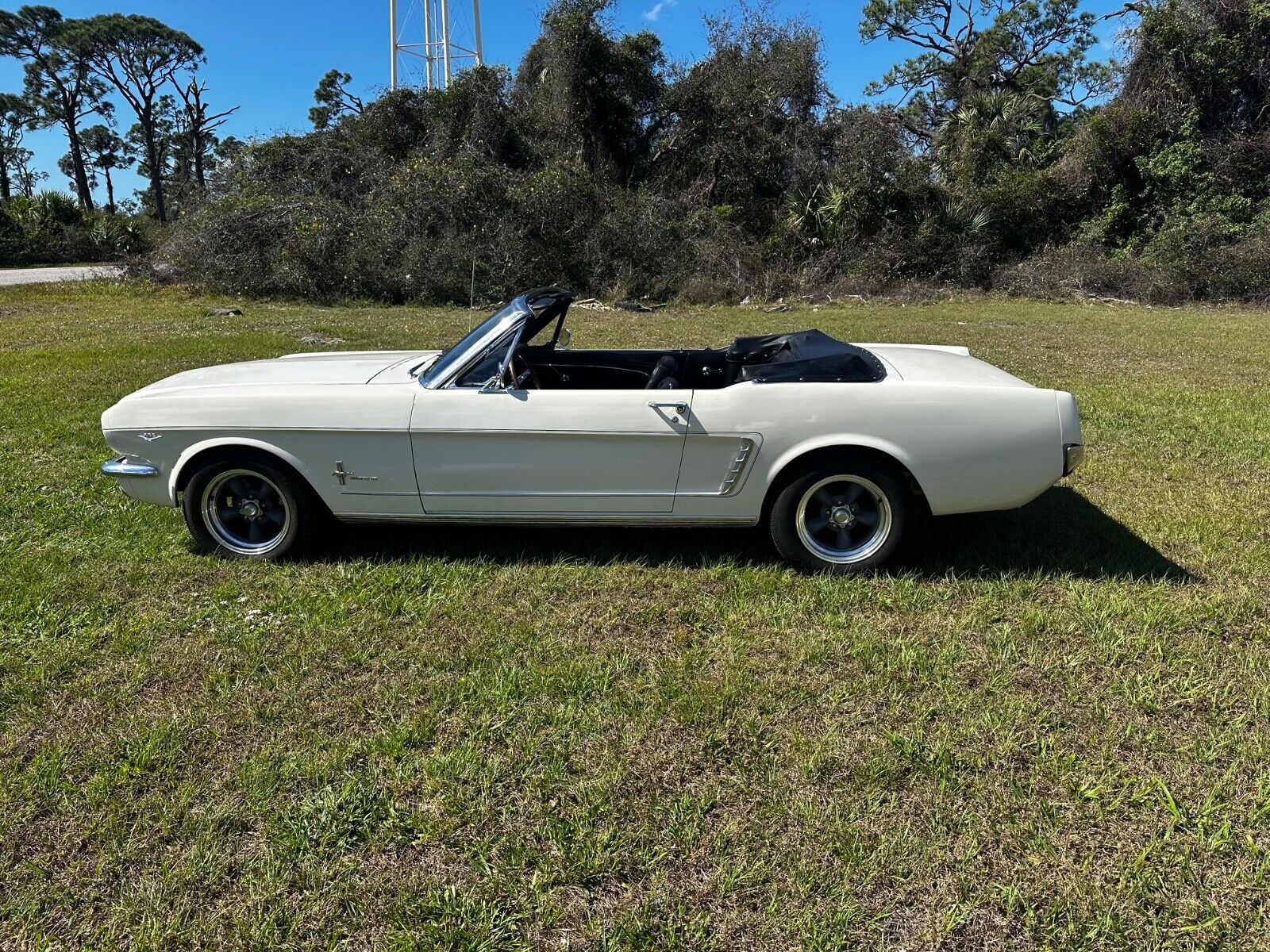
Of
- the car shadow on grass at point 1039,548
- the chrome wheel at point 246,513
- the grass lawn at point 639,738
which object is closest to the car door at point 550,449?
the grass lawn at point 639,738

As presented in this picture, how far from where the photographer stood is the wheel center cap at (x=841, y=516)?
3.53 meters

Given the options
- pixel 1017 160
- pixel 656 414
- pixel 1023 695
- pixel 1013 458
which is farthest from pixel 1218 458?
pixel 1017 160

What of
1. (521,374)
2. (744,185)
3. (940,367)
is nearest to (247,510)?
(521,374)

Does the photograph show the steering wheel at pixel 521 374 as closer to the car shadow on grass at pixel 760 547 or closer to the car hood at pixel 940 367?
the car shadow on grass at pixel 760 547

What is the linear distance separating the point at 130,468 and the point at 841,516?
10.8ft

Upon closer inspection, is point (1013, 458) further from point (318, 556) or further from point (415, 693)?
point (318, 556)

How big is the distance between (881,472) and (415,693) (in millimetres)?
2090

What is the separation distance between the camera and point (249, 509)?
3.78m

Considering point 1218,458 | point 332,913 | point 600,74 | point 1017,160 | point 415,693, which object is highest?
point 600,74

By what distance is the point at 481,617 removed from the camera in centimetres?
327

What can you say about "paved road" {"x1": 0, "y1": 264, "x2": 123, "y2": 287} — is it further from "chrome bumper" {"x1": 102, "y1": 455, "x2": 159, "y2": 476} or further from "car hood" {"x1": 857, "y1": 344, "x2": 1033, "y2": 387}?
"car hood" {"x1": 857, "y1": 344, "x2": 1033, "y2": 387}

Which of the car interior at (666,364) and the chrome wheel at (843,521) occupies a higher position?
the car interior at (666,364)

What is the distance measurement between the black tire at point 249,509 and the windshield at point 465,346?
78 cm

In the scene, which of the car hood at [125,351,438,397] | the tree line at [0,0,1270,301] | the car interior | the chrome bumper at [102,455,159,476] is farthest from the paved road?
the car interior
